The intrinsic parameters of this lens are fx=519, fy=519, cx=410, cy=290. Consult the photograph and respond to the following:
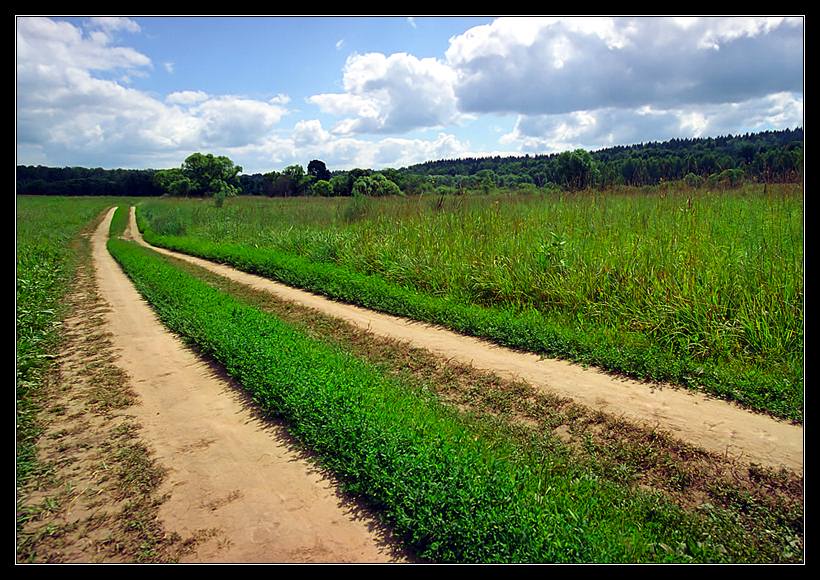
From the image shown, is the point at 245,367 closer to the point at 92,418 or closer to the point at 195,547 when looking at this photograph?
the point at 92,418

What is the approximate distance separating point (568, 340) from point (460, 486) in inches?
127

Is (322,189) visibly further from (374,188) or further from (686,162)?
(686,162)

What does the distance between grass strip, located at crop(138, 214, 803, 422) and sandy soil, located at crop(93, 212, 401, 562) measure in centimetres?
320

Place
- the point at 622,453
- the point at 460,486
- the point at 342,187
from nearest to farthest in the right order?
1. the point at 460,486
2. the point at 622,453
3. the point at 342,187

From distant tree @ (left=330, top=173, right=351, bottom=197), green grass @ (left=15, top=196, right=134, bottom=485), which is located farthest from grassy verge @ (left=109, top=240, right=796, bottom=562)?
distant tree @ (left=330, top=173, right=351, bottom=197)

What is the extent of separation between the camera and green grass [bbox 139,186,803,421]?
5.38 meters

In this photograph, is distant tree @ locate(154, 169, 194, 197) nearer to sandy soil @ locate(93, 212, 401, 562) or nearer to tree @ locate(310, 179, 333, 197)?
tree @ locate(310, 179, 333, 197)

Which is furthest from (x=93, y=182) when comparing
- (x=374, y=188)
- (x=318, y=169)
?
(x=374, y=188)

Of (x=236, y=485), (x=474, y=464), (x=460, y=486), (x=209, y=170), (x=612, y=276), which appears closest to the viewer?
(x=460, y=486)

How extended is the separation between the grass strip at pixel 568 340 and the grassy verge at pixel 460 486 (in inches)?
71.7

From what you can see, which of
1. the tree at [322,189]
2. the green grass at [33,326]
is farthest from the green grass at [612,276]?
the tree at [322,189]

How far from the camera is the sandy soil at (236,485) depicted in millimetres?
3004

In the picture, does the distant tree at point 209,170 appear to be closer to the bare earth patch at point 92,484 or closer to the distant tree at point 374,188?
the distant tree at point 374,188

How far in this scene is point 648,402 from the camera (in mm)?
4621
